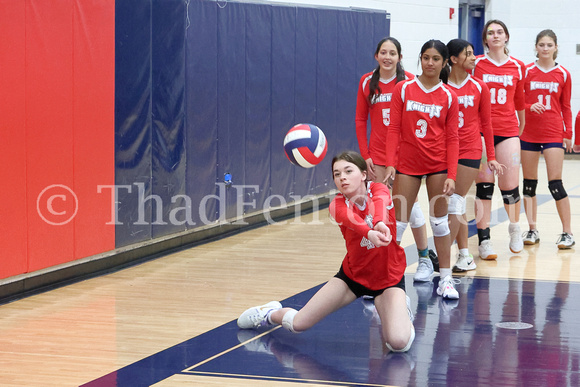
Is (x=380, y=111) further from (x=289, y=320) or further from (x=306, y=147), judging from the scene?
(x=289, y=320)

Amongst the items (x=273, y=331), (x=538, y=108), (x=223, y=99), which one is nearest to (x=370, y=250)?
(x=273, y=331)

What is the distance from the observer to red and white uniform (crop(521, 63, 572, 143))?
7.38 m

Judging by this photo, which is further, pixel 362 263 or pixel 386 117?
pixel 386 117

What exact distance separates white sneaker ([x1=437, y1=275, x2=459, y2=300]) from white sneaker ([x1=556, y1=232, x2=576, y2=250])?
6.64 feet

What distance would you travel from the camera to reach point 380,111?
20.2 ft

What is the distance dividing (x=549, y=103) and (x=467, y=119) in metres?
1.76

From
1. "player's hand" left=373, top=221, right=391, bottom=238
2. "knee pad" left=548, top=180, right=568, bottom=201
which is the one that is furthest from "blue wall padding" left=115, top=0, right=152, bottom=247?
"knee pad" left=548, top=180, right=568, bottom=201

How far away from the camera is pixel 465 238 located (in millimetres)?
6543

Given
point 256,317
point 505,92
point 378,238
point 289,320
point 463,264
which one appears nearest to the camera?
point 378,238

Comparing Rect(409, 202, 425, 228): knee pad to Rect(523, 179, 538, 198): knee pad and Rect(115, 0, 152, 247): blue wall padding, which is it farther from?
Rect(115, 0, 152, 247): blue wall padding

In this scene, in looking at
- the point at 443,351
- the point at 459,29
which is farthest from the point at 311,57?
the point at 459,29

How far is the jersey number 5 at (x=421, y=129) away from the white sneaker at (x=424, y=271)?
1045mm

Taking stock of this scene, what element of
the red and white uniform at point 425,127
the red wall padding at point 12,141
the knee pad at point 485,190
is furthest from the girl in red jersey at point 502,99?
the red wall padding at point 12,141

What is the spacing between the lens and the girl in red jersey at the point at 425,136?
18.4ft
